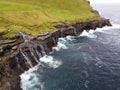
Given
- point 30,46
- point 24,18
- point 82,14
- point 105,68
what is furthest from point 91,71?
point 82,14

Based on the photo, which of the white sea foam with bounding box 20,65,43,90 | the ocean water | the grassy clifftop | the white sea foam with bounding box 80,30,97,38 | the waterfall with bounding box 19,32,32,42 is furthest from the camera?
the white sea foam with bounding box 80,30,97,38

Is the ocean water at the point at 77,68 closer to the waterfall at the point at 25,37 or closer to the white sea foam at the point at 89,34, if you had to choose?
the waterfall at the point at 25,37

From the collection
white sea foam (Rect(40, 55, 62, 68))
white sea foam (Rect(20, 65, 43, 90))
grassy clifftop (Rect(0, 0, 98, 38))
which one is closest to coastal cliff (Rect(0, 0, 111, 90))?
white sea foam (Rect(20, 65, 43, 90))

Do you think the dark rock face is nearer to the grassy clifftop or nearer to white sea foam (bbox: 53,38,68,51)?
white sea foam (bbox: 53,38,68,51)

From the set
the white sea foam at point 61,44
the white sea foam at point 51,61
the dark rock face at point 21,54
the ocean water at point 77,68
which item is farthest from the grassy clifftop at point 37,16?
the ocean water at point 77,68

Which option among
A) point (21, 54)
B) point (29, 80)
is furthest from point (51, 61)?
point (29, 80)

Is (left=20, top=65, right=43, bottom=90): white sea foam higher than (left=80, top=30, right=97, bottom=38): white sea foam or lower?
higher

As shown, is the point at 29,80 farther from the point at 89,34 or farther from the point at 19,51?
the point at 89,34
